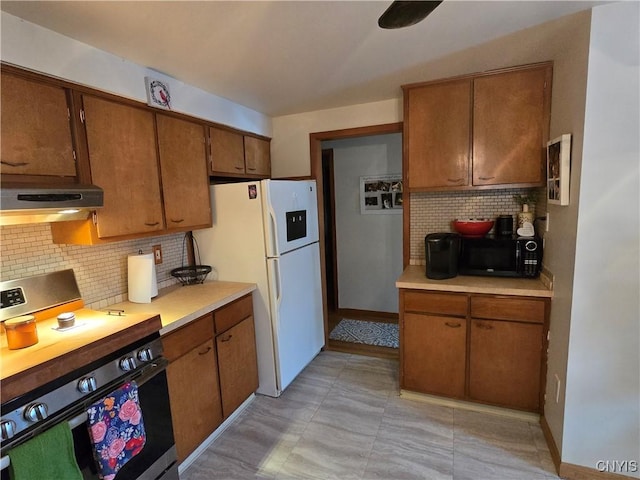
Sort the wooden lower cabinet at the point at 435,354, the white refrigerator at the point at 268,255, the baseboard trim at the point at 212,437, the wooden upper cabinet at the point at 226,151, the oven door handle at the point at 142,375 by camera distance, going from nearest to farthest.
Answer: the oven door handle at the point at 142,375 → the baseboard trim at the point at 212,437 → the wooden lower cabinet at the point at 435,354 → the white refrigerator at the point at 268,255 → the wooden upper cabinet at the point at 226,151

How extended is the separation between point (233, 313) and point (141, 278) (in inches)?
23.7

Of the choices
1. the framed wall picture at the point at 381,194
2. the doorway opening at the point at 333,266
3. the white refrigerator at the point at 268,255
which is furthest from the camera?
the framed wall picture at the point at 381,194

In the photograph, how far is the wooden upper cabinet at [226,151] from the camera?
2.49 metres

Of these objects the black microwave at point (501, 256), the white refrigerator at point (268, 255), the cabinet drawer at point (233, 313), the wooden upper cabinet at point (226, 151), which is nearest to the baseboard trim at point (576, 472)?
the black microwave at point (501, 256)

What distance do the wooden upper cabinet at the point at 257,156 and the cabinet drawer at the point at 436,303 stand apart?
1.68m

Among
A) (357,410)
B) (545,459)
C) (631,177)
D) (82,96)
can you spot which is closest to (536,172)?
(631,177)

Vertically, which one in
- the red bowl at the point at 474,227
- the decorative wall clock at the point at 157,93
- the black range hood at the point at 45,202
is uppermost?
the decorative wall clock at the point at 157,93

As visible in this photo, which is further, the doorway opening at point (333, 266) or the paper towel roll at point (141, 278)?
the doorway opening at point (333, 266)

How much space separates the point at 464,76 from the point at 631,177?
119 cm

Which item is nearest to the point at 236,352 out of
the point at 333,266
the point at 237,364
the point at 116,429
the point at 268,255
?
the point at 237,364

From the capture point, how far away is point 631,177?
147 cm

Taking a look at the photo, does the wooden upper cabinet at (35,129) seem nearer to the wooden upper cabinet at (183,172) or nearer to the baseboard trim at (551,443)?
the wooden upper cabinet at (183,172)

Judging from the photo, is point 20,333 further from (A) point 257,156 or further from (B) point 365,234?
(B) point 365,234

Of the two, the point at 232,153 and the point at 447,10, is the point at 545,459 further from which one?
the point at 232,153
